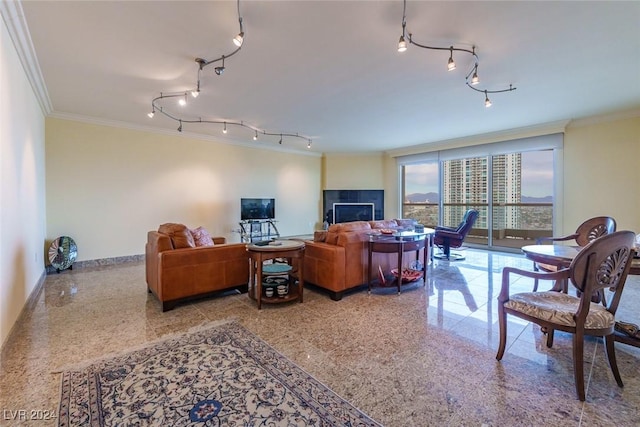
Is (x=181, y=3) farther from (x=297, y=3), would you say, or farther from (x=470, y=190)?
(x=470, y=190)

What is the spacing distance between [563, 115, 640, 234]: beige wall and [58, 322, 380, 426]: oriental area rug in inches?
239

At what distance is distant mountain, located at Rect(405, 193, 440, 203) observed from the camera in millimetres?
7704

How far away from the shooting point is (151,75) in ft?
11.0

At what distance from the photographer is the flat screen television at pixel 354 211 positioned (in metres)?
8.53

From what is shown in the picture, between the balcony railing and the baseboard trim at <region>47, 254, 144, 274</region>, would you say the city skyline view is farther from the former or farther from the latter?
the baseboard trim at <region>47, 254, 144, 274</region>

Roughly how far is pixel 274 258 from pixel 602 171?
601 centimetres

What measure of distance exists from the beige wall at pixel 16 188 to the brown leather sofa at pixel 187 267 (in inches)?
44.7

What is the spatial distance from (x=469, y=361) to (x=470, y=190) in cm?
599

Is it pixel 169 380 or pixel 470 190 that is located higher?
pixel 470 190

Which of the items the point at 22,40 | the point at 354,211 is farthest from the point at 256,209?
the point at 22,40

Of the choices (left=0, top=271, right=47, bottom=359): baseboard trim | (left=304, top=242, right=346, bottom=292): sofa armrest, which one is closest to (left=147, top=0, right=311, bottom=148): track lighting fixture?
(left=304, top=242, right=346, bottom=292): sofa armrest

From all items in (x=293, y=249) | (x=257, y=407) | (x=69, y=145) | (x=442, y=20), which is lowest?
(x=257, y=407)

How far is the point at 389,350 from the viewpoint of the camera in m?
2.27

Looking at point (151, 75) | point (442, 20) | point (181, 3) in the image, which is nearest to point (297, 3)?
point (181, 3)
